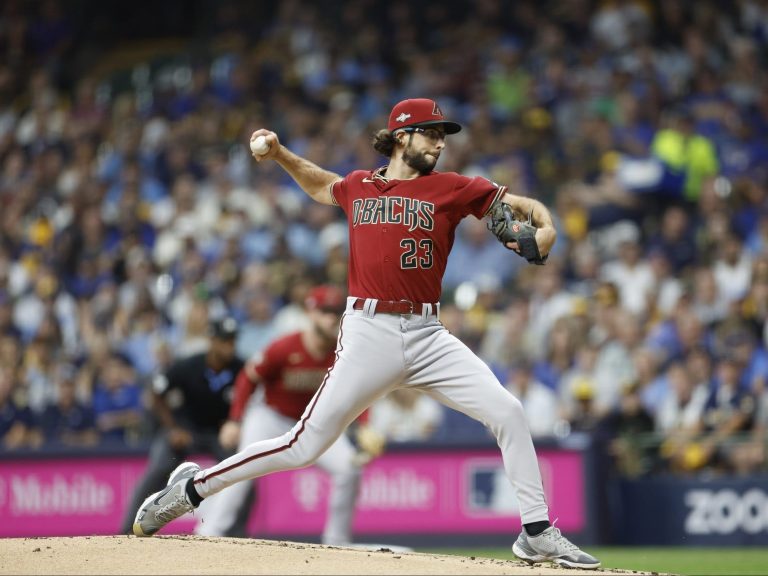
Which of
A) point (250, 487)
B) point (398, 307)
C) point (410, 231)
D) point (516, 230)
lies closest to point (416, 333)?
point (398, 307)

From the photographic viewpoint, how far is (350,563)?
6531 millimetres

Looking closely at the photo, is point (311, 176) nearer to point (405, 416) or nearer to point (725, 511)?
point (405, 416)

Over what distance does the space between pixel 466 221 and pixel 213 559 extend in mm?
8790

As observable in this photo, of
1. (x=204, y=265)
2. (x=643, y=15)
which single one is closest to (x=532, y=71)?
(x=643, y=15)

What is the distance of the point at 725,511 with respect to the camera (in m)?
12.5

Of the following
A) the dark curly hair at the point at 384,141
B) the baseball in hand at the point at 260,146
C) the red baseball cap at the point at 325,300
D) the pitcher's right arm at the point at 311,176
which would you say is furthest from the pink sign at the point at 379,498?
the baseball in hand at the point at 260,146

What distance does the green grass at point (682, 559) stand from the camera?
9484mm

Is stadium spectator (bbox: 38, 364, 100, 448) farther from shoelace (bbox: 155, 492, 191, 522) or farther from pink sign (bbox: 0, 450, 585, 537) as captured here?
shoelace (bbox: 155, 492, 191, 522)

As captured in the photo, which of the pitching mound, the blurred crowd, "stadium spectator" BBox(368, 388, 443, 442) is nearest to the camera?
the pitching mound

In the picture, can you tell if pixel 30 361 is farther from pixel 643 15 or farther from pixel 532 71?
pixel 643 15

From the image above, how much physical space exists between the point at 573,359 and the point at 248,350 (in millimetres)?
3497

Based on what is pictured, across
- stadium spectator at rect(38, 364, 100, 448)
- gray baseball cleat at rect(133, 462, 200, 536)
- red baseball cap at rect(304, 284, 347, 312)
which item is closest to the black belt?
gray baseball cleat at rect(133, 462, 200, 536)

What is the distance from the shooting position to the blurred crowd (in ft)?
43.3

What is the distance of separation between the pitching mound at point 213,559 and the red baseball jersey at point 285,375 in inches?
99.8
